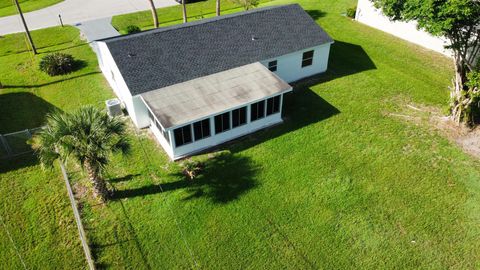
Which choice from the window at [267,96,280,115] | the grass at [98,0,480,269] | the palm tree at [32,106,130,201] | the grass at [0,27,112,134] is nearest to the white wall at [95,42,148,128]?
the grass at [98,0,480,269]

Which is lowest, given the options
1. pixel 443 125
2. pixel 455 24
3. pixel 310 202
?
pixel 310 202

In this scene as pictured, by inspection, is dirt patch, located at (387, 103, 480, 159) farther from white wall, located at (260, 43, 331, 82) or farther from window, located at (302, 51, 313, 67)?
window, located at (302, 51, 313, 67)

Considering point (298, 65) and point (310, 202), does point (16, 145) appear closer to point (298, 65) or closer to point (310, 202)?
point (310, 202)

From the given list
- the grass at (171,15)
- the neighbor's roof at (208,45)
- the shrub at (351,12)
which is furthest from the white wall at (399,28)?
the grass at (171,15)

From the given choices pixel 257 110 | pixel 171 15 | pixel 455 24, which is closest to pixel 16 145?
pixel 257 110

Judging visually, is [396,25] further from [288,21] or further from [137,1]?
[137,1]

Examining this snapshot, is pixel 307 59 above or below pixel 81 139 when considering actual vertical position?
below

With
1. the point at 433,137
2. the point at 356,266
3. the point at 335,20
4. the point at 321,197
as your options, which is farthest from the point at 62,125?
the point at 335,20

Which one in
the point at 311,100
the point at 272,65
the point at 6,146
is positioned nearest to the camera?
the point at 6,146
